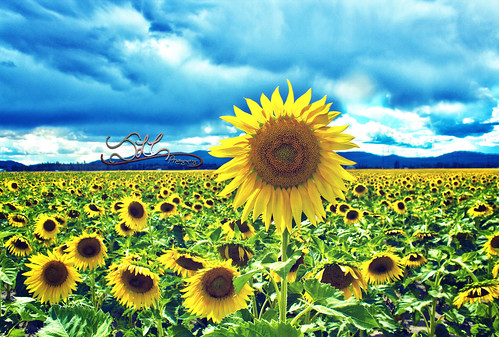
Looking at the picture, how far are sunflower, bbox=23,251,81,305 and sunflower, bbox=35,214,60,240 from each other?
2.50m

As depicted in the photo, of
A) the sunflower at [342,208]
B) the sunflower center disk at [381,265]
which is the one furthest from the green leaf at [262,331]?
the sunflower at [342,208]

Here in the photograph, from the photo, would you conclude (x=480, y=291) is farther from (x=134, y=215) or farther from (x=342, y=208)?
(x=342, y=208)

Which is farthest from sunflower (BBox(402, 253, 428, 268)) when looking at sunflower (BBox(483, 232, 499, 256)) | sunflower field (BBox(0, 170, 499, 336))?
sunflower (BBox(483, 232, 499, 256))

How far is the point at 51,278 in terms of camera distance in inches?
147

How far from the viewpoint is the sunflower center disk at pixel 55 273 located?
3721 millimetres

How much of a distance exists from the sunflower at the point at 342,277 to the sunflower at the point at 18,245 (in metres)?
4.95

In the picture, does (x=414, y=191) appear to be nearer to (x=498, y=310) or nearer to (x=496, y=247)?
(x=496, y=247)

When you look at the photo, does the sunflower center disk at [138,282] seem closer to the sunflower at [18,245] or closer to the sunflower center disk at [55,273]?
the sunflower center disk at [55,273]

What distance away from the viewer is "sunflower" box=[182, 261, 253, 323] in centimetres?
270

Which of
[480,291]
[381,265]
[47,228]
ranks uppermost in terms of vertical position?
[381,265]

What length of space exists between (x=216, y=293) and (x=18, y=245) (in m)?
4.47

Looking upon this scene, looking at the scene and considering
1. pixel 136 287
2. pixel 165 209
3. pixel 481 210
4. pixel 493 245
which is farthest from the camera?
pixel 481 210

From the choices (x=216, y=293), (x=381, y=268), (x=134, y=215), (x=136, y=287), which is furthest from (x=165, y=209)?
(x=216, y=293)

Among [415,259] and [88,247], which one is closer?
[88,247]
